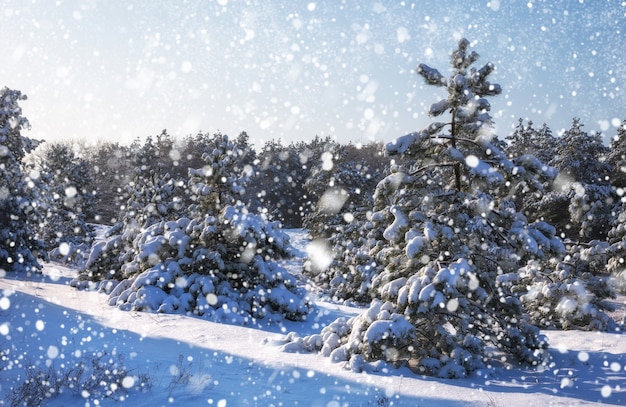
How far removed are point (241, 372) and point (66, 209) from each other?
4009 cm

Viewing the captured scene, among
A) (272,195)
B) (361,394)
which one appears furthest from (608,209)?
(272,195)

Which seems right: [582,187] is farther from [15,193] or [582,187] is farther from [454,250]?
[15,193]

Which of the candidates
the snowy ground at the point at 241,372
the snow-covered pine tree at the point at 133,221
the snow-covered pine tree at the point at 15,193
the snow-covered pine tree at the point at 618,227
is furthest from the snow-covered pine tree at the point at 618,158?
the snow-covered pine tree at the point at 15,193

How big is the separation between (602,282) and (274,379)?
14.3 m

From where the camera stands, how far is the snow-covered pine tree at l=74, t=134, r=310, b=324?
1443 centimetres

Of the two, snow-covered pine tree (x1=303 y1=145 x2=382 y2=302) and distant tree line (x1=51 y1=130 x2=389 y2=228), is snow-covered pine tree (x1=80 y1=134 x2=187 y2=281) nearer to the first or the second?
snow-covered pine tree (x1=303 y1=145 x2=382 y2=302)

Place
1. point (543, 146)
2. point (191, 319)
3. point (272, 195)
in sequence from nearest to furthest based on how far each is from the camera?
1. point (191, 319)
2. point (543, 146)
3. point (272, 195)

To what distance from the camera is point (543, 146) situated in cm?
4103

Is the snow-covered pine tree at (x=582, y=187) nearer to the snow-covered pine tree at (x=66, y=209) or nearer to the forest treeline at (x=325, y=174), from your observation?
the forest treeline at (x=325, y=174)

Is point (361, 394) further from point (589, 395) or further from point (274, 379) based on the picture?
point (589, 395)

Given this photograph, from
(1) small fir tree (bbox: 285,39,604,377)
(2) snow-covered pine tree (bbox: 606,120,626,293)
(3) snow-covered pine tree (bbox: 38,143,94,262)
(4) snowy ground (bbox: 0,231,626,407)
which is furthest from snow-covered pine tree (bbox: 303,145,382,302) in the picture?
(1) small fir tree (bbox: 285,39,604,377)

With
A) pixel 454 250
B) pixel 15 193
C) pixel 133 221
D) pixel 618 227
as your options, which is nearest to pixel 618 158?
pixel 618 227

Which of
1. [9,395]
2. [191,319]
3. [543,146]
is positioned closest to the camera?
[9,395]

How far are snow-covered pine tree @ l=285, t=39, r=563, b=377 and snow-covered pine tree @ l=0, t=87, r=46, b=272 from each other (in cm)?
1716
